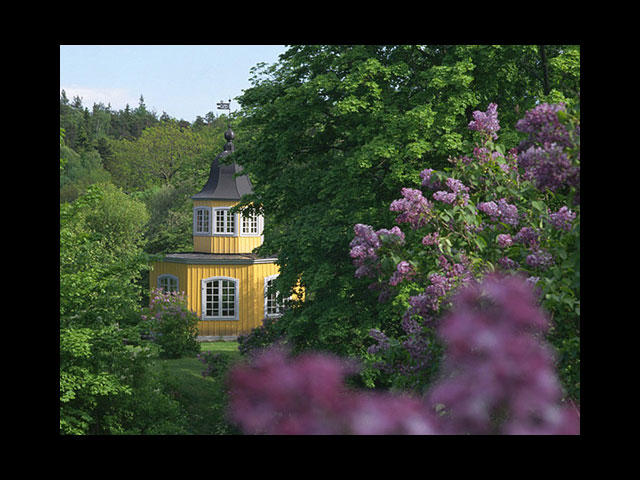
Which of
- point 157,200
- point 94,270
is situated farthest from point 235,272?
point 94,270

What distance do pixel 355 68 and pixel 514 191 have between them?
7003mm

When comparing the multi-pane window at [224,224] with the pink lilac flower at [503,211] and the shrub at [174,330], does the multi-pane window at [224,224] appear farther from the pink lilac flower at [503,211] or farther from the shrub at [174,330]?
the pink lilac flower at [503,211]

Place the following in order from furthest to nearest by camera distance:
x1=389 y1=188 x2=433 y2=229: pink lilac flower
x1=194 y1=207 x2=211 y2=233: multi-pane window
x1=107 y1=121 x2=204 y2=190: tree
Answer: x1=107 y1=121 x2=204 y2=190: tree → x1=194 y1=207 x2=211 y2=233: multi-pane window → x1=389 y1=188 x2=433 y2=229: pink lilac flower

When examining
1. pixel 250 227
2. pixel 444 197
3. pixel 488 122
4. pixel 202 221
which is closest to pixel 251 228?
pixel 250 227

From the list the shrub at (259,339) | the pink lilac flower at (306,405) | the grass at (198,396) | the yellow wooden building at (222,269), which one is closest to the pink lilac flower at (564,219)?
the pink lilac flower at (306,405)

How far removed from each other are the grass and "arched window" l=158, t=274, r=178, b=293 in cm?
632

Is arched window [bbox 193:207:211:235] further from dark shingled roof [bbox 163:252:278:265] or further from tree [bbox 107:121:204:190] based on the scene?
tree [bbox 107:121:204:190]

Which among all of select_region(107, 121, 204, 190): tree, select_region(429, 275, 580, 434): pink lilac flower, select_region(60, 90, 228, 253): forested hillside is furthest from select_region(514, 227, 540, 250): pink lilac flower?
select_region(107, 121, 204, 190): tree

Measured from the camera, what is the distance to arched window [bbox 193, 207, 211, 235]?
22844mm

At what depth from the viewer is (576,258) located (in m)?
3.77
